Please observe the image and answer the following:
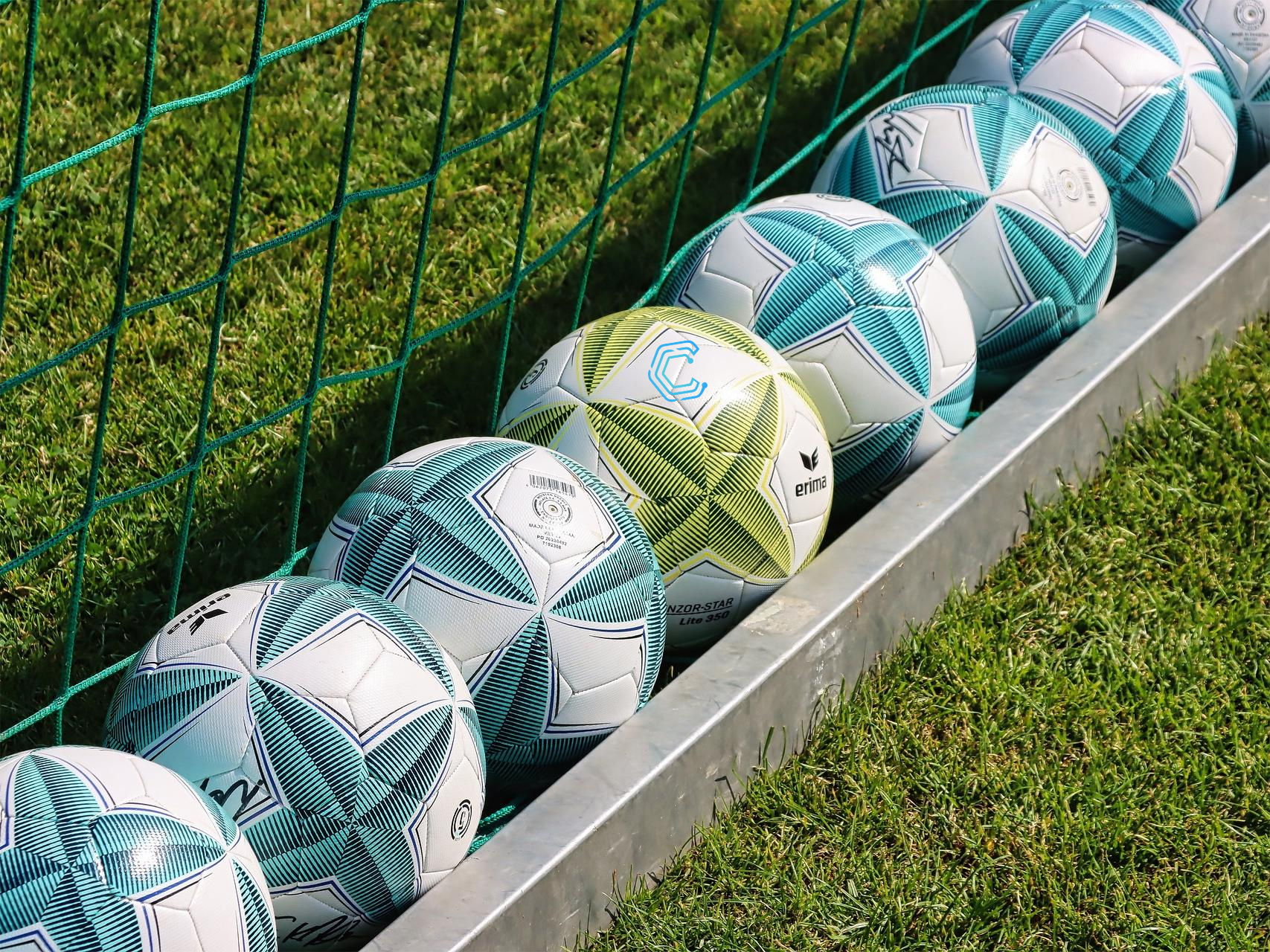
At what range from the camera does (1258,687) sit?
333cm

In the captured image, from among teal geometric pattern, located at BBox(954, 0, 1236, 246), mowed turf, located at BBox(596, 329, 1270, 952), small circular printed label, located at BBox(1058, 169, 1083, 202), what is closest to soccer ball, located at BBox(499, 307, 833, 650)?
mowed turf, located at BBox(596, 329, 1270, 952)

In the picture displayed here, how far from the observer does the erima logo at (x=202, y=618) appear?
263 centimetres

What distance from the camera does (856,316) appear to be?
342 cm

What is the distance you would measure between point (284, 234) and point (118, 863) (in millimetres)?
2331

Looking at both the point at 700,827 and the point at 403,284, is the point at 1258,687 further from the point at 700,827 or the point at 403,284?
the point at 403,284

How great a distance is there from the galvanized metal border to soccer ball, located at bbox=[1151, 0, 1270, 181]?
0.27 metres

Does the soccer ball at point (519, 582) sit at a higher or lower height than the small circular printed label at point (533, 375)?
lower

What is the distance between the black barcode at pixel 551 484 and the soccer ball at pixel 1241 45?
8.57ft

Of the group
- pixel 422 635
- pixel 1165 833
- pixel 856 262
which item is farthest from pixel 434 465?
pixel 1165 833

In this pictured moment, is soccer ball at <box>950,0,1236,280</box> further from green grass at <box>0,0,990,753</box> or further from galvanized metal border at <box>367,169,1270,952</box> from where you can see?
green grass at <box>0,0,990,753</box>

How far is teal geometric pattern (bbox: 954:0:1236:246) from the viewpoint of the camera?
13.4 feet

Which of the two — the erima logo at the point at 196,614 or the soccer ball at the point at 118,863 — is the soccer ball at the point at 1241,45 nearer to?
the erima logo at the point at 196,614

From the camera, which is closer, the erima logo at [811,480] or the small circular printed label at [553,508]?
the small circular printed label at [553,508]

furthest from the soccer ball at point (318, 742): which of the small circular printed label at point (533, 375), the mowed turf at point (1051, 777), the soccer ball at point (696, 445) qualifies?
the small circular printed label at point (533, 375)
